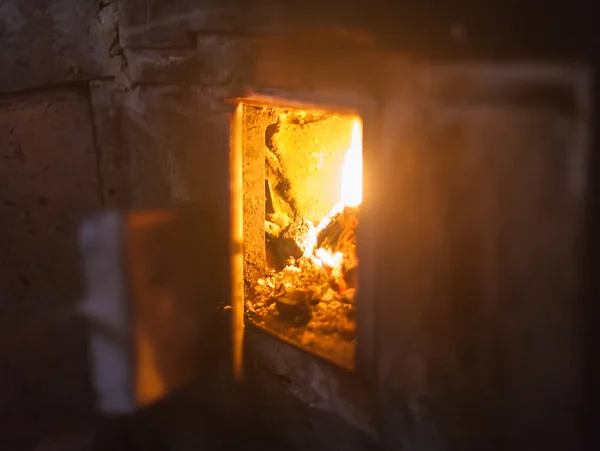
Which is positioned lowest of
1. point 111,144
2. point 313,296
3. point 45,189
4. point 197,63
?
point 313,296

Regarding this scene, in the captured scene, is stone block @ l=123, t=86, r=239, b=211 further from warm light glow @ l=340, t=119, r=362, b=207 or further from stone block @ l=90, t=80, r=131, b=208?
warm light glow @ l=340, t=119, r=362, b=207

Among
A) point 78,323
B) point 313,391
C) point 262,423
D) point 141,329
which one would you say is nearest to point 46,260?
point 78,323

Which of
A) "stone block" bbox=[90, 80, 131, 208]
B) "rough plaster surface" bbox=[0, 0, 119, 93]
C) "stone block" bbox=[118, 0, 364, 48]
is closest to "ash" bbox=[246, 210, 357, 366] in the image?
"stone block" bbox=[90, 80, 131, 208]

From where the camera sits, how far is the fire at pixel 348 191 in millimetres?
2643

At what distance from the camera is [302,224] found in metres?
2.96

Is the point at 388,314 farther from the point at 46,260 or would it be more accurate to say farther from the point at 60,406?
the point at 60,406

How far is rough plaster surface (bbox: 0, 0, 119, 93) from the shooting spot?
2529mm

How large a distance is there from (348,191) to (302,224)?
0.31 meters

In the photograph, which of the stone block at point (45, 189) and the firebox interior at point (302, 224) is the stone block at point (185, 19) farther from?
the stone block at point (45, 189)

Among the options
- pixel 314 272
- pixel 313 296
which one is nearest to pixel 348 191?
pixel 314 272

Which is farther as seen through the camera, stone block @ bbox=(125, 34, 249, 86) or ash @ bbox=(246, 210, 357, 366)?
ash @ bbox=(246, 210, 357, 366)

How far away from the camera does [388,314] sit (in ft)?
5.75

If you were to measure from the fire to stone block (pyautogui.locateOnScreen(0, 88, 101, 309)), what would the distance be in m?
1.03

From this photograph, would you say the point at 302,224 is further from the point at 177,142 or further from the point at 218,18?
the point at 218,18
